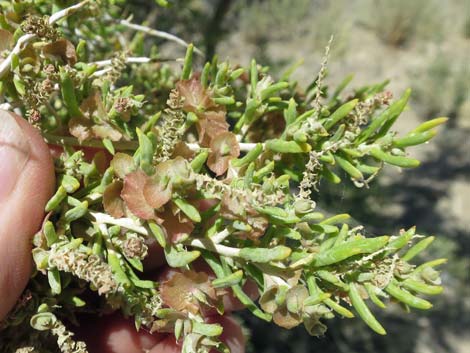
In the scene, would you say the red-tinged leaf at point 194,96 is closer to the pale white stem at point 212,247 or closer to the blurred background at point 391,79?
the pale white stem at point 212,247

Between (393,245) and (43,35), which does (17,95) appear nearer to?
(43,35)

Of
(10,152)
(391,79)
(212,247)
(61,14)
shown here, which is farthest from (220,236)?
(391,79)

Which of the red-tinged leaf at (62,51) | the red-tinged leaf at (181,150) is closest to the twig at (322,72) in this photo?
the red-tinged leaf at (181,150)

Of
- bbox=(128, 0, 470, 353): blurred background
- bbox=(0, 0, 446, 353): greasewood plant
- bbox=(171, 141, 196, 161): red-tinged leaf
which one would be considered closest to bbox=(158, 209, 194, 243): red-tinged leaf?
bbox=(0, 0, 446, 353): greasewood plant

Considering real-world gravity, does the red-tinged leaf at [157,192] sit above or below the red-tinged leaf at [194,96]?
below

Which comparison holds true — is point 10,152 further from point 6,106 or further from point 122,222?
point 122,222

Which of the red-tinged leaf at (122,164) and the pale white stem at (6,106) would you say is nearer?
the red-tinged leaf at (122,164)

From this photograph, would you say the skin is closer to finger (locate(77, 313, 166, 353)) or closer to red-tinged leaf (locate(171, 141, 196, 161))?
red-tinged leaf (locate(171, 141, 196, 161))
